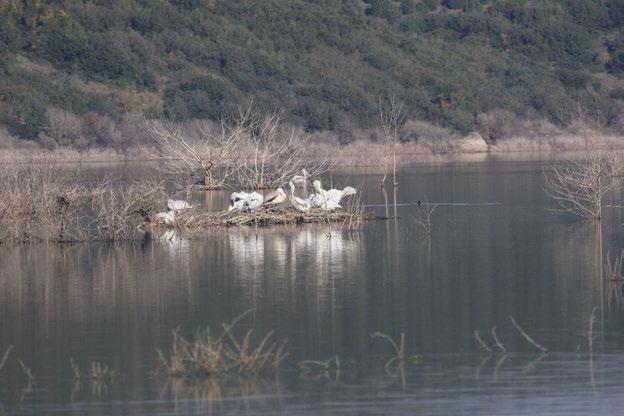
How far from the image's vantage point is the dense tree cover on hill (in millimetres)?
70312

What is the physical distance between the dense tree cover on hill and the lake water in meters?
39.1

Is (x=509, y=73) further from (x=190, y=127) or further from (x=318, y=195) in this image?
(x=318, y=195)

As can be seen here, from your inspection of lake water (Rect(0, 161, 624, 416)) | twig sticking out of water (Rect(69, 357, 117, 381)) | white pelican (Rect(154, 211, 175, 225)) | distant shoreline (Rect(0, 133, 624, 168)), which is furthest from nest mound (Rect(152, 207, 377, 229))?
distant shoreline (Rect(0, 133, 624, 168))

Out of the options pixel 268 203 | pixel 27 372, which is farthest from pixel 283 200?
pixel 27 372

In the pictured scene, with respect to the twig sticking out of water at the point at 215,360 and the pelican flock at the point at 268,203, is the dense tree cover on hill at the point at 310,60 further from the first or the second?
the twig sticking out of water at the point at 215,360

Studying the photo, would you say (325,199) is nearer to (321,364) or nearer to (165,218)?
(165,218)

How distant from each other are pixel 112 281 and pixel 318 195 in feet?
32.7

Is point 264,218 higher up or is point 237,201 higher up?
point 237,201

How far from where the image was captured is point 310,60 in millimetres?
80000

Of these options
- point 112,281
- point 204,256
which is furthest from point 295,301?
point 204,256

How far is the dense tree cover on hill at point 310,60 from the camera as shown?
70312 mm

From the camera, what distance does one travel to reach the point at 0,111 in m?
63.8

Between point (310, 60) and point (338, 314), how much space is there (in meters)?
63.1

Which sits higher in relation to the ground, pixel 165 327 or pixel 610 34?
pixel 610 34
